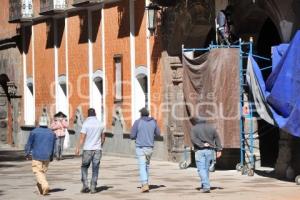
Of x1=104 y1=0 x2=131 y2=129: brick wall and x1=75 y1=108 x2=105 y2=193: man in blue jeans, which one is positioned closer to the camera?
→ x1=75 y1=108 x2=105 y2=193: man in blue jeans

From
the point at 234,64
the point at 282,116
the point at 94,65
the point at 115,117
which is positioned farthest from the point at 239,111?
the point at 94,65

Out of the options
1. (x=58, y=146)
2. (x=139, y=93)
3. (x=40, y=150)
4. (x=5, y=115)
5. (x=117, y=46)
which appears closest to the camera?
(x=40, y=150)

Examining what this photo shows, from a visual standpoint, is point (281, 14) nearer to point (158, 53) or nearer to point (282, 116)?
point (282, 116)

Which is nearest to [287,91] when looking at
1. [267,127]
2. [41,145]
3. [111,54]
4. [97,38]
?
[267,127]

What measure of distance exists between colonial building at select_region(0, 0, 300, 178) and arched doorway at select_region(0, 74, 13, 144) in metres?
0.05

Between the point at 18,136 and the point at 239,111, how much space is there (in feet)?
62.4

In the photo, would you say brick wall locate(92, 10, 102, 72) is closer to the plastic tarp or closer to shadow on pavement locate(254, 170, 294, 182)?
shadow on pavement locate(254, 170, 294, 182)

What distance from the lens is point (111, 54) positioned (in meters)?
27.0

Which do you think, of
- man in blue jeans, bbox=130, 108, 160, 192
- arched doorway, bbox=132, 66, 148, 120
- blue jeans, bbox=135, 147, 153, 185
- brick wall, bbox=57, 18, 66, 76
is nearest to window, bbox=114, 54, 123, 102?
arched doorway, bbox=132, 66, 148, 120

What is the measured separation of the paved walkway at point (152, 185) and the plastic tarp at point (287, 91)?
139 cm

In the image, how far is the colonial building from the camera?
67.2 ft

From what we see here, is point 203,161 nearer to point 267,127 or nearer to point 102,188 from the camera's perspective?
point 102,188

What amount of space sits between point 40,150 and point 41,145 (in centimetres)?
10

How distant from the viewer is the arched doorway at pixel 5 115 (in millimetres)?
36969
